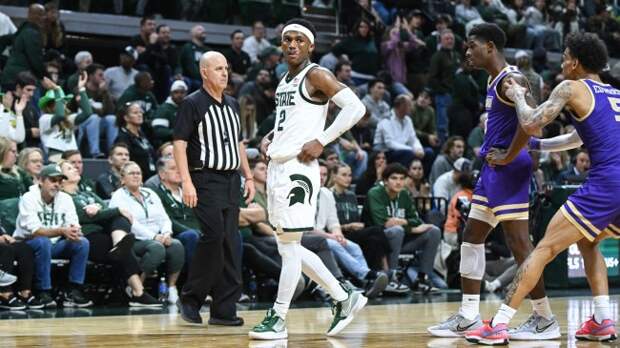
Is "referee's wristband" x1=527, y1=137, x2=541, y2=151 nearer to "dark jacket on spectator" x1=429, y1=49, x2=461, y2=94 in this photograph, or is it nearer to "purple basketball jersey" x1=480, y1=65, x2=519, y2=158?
"purple basketball jersey" x1=480, y1=65, x2=519, y2=158

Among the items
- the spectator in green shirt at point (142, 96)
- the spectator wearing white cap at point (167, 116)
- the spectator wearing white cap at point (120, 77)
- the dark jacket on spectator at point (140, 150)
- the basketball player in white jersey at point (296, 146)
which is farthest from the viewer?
the spectator wearing white cap at point (120, 77)

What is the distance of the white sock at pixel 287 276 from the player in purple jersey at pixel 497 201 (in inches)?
37.8

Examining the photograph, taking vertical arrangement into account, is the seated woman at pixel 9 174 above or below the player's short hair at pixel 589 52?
below

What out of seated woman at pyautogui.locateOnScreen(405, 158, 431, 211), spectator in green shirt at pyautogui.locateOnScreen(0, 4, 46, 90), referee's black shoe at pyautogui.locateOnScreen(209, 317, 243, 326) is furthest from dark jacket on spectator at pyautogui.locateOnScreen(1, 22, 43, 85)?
referee's black shoe at pyautogui.locateOnScreen(209, 317, 243, 326)

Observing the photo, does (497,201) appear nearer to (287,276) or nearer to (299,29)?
(287,276)

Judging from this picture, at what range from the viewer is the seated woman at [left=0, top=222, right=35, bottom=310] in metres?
10.0

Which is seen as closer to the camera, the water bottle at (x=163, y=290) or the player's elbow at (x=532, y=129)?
the player's elbow at (x=532, y=129)

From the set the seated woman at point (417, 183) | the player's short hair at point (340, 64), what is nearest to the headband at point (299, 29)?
the seated woman at point (417, 183)

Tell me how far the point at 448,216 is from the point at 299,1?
6950mm

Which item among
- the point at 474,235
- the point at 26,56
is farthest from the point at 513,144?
the point at 26,56

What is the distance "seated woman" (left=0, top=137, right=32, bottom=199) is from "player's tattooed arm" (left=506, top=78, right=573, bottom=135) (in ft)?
19.1

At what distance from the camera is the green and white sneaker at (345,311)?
7176mm

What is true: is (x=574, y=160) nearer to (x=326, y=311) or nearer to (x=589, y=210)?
(x=326, y=311)

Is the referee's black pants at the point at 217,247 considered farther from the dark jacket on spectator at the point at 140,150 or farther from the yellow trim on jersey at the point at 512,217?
the dark jacket on spectator at the point at 140,150
